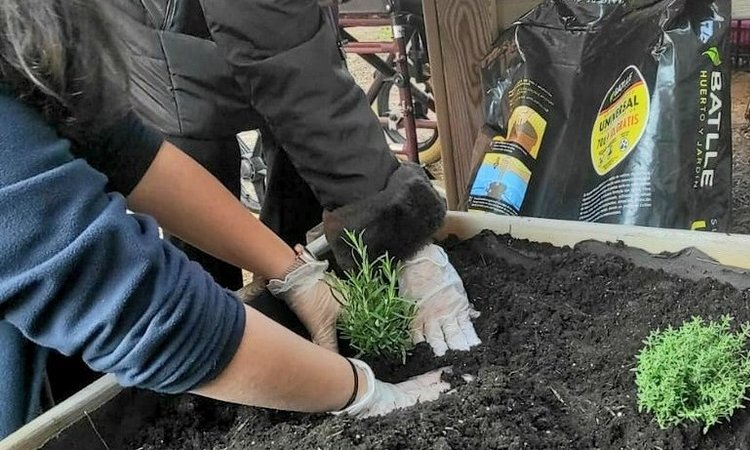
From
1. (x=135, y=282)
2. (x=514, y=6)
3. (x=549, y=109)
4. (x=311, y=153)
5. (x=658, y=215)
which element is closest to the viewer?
(x=135, y=282)

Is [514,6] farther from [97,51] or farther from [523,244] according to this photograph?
[97,51]

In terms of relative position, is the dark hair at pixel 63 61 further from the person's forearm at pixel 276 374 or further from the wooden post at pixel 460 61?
the wooden post at pixel 460 61

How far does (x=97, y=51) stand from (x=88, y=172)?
139mm

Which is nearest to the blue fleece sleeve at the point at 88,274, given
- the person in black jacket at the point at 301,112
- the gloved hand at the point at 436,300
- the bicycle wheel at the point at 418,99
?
the person in black jacket at the point at 301,112

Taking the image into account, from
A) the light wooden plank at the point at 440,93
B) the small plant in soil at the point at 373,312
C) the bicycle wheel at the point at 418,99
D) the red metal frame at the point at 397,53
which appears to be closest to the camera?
the small plant in soil at the point at 373,312

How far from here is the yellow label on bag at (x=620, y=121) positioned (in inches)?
74.3

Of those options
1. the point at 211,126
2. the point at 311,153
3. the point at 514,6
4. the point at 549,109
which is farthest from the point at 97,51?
the point at 514,6

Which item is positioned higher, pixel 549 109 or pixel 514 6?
pixel 514 6

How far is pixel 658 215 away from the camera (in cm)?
186

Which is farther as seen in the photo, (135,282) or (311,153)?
(311,153)

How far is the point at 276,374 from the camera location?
39.2 inches

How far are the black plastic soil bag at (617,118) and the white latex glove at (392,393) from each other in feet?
2.49

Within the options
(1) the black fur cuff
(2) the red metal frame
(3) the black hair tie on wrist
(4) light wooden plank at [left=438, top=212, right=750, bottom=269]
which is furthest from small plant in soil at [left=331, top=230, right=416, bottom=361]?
(2) the red metal frame

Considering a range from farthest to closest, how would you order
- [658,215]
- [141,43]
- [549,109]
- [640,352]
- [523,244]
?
1. [549,109]
2. [658,215]
3. [523,244]
4. [141,43]
5. [640,352]
